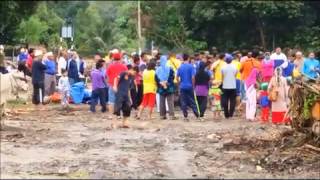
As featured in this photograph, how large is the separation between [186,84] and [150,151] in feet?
22.1

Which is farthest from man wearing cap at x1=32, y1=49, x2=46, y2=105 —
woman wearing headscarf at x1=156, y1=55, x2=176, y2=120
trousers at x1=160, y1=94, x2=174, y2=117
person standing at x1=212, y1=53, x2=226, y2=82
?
person standing at x1=212, y1=53, x2=226, y2=82

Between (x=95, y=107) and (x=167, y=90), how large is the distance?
3.36 meters

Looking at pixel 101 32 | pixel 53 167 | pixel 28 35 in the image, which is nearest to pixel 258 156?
pixel 53 167

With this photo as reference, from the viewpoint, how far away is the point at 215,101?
2084cm

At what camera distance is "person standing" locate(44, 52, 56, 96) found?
24.4m

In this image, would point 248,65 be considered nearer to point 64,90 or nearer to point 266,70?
point 266,70

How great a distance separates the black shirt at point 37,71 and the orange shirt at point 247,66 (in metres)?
6.14

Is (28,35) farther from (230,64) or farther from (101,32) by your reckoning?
(230,64)

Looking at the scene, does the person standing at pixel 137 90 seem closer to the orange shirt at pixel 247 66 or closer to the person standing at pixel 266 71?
the orange shirt at pixel 247 66

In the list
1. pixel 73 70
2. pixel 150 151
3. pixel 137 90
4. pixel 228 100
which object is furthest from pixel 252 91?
pixel 73 70

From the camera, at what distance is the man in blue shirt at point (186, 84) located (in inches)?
805

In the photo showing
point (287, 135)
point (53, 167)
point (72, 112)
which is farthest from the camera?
point (72, 112)

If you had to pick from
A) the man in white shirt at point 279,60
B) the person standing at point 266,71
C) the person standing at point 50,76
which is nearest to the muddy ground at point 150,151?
the person standing at point 266,71

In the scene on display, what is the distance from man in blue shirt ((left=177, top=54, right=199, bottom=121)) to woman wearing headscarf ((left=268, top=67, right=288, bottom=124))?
2619mm
